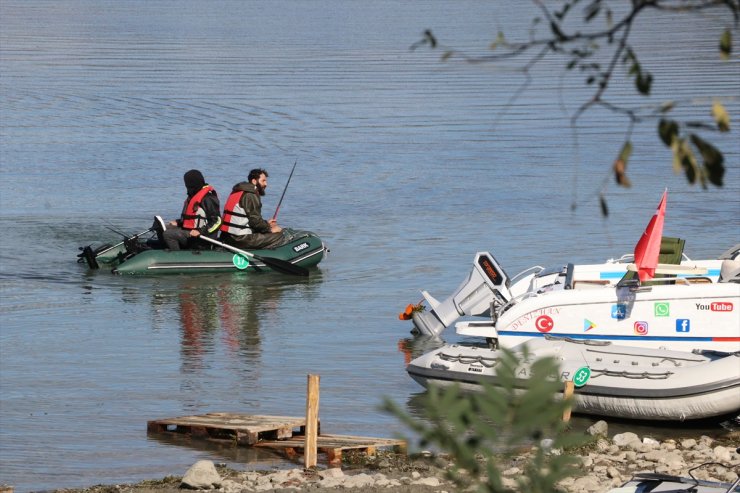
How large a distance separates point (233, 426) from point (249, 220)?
7.99 metres

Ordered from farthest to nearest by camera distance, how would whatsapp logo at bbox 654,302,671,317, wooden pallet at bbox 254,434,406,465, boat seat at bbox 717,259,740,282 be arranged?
boat seat at bbox 717,259,740,282 < whatsapp logo at bbox 654,302,671,317 < wooden pallet at bbox 254,434,406,465

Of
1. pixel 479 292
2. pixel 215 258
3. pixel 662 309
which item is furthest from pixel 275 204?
pixel 662 309

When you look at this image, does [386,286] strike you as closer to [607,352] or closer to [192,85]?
[607,352]

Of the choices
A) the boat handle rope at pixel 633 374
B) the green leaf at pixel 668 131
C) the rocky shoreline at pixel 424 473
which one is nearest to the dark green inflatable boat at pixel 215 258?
the boat handle rope at pixel 633 374

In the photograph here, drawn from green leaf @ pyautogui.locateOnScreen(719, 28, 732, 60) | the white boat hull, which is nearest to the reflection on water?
the white boat hull

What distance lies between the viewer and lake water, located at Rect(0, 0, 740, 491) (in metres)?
13.7

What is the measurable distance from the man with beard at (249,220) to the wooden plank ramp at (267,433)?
279 inches

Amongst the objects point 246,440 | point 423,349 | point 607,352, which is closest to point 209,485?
point 246,440

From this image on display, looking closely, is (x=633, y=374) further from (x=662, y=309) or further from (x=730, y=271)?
(x=730, y=271)

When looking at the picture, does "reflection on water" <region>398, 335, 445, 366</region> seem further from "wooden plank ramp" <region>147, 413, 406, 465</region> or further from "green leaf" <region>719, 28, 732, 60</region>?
"green leaf" <region>719, 28, 732, 60</region>

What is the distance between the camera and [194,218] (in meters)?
19.3

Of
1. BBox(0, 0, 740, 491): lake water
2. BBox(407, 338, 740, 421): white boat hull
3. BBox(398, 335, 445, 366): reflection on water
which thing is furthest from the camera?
BBox(398, 335, 445, 366): reflection on water

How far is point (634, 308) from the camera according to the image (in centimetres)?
1342

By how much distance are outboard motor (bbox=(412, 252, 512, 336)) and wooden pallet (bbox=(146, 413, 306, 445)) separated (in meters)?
3.22
